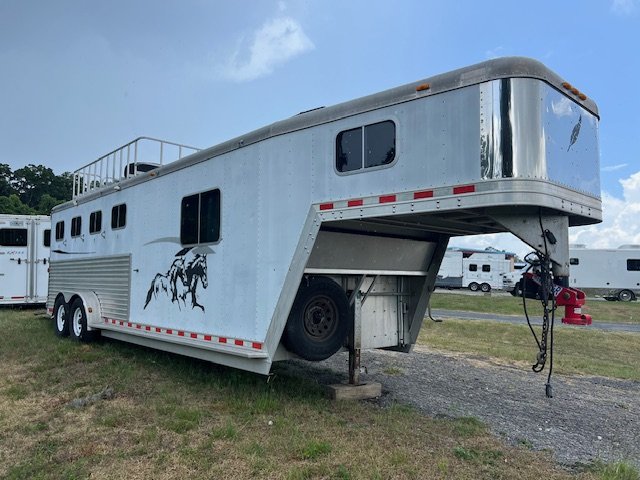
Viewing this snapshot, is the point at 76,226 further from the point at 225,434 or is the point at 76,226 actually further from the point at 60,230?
the point at 225,434

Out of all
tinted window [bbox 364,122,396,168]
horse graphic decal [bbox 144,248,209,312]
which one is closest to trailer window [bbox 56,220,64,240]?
horse graphic decal [bbox 144,248,209,312]

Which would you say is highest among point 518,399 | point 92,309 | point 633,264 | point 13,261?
point 633,264

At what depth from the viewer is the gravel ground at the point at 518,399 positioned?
4723mm

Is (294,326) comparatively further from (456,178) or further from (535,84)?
(535,84)

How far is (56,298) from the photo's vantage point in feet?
34.1

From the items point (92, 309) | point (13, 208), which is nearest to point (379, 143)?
point (92, 309)

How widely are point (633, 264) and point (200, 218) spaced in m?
27.7

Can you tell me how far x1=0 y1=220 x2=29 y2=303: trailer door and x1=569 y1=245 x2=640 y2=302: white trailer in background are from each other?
24484 mm

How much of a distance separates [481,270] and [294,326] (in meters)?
29.4

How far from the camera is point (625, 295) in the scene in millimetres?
27609

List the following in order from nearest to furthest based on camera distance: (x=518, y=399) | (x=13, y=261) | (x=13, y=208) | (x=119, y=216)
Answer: (x=518, y=399) → (x=119, y=216) → (x=13, y=261) → (x=13, y=208)

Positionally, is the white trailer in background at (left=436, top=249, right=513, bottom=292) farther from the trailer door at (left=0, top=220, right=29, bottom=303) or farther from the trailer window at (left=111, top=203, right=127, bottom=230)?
the trailer window at (left=111, top=203, right=127, bottom=230)

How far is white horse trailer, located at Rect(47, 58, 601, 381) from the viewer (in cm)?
397

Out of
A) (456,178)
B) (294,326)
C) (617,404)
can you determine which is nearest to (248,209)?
(294,326)
